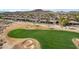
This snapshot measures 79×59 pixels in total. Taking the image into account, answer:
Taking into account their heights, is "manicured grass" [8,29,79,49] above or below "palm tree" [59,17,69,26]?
below

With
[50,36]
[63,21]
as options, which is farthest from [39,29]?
[63,21]

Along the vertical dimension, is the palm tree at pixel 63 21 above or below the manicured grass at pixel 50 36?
above
